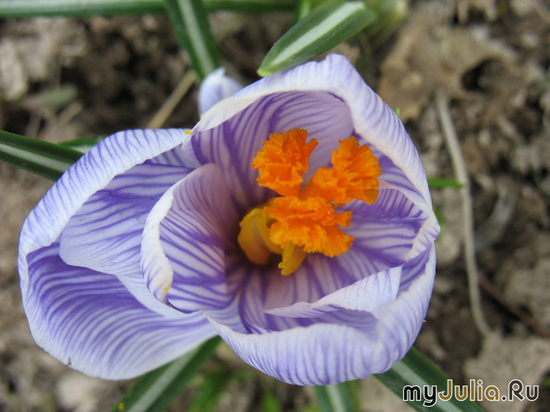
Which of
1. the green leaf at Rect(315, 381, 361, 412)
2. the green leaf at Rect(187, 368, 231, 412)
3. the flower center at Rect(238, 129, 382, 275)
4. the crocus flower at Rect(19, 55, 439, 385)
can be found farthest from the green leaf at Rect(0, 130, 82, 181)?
the green leaf at Rect(187, 368, 231, 412)

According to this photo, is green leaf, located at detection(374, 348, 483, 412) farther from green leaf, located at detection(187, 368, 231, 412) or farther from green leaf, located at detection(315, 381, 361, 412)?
green leaf, located at detection(187, 368, 231, 412)

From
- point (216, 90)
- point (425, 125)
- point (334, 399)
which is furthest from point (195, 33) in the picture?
point (334, 399)

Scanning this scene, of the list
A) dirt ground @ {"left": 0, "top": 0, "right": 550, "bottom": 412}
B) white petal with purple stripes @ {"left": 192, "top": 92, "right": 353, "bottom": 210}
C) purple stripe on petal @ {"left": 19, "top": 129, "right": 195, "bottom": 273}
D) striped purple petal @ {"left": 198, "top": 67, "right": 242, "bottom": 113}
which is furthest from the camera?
dirt ground @ {"left": 0, "top": 0, "right": 550, "bottom": 412}

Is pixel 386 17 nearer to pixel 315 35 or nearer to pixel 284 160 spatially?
pixel 315 35

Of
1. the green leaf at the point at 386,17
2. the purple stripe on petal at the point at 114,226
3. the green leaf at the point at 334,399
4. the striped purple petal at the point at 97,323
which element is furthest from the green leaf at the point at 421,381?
the green leaf at the point at 386,17

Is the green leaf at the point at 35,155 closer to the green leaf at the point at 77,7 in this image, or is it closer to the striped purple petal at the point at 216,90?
the striped purple petal at the point at 216,90

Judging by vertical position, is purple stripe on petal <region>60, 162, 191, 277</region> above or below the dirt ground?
above
